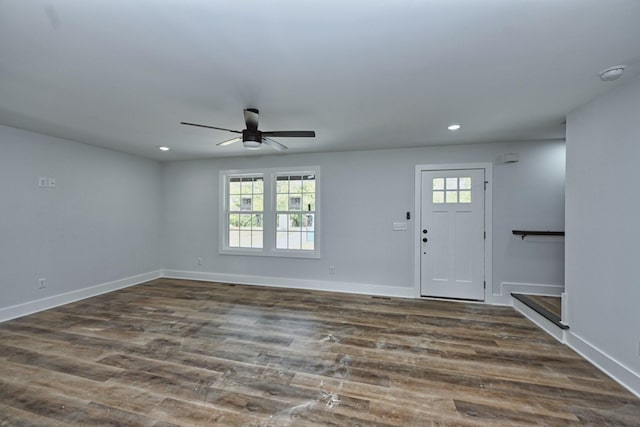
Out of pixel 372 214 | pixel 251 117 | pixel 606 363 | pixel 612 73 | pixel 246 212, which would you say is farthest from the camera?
pixel 246 212

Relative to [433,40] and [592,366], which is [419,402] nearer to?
[592,366]

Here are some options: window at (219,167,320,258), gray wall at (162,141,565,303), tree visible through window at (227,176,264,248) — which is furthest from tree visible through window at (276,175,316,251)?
tree visible through window at (227,176,264,248)

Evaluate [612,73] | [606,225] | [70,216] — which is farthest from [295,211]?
[612,73]

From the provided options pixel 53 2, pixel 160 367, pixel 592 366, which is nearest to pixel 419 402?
pixel 592 366

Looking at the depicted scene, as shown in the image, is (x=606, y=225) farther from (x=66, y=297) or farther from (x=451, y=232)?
(x=66, y=297)

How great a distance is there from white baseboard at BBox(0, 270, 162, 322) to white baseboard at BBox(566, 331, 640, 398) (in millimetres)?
6467

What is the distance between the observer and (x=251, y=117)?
2609 millimetres

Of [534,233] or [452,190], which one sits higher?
[452,190]

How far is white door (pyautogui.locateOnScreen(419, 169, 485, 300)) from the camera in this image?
4.14m

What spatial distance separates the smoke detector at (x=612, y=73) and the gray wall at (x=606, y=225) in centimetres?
24

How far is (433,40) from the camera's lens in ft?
5.41

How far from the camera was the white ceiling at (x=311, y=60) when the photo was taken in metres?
1.43

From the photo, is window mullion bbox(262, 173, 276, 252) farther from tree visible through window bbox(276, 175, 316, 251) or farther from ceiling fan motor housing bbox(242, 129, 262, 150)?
ceiling fan motor housing bbox(242, 129, 262, 150)

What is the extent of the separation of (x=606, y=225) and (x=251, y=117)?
11.0 feet
